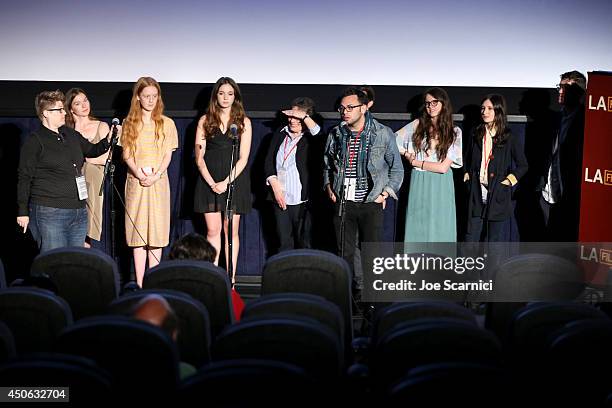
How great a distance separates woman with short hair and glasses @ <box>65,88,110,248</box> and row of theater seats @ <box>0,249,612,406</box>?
253cm

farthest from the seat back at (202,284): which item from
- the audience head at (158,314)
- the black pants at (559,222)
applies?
the black pants at (559,222)

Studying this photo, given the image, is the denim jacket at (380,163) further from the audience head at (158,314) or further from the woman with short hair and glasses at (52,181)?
the audience head at (158,314)

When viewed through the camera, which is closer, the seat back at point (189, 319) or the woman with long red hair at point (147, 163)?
the seat back at point (189, 319)

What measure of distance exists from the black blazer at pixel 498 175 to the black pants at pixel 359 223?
82 centimetres

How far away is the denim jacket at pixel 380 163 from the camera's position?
21.4ft

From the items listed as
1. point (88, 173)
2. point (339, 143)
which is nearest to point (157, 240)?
point (88, 173)

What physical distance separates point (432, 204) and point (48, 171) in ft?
9.20

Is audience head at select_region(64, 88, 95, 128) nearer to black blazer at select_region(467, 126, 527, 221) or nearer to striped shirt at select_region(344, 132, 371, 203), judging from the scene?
striped shirt at select_region(344, 132, 371, 203)

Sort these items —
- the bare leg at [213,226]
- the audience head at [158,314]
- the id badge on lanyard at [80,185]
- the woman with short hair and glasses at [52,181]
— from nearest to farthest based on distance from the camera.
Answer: the audience head at [158,314] → the woman with short hair and glasses at [52,181] → the id badge on lanyard at [80,185] → the bare leg at [213,226]

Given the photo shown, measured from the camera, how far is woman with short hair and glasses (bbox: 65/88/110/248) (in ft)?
22.5

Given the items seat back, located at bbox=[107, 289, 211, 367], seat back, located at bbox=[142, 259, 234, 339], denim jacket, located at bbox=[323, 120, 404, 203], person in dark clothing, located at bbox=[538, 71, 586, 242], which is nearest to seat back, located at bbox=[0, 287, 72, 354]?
seat back, located at bbox=[107, 289, 211, 367]

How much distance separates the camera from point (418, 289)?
20.7 feet

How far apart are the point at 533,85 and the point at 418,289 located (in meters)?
2.18

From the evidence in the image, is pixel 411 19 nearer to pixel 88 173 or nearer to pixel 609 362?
pixel 88 173
